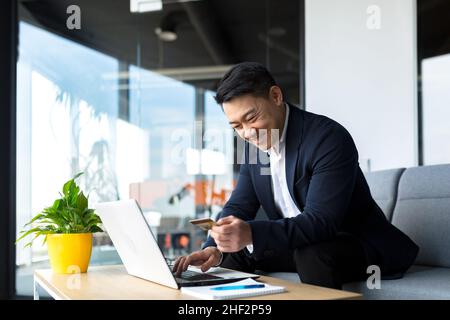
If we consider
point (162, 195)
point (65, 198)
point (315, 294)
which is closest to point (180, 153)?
point (162, 195)

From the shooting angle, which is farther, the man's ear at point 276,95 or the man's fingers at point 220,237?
the man's ear at point 276,95

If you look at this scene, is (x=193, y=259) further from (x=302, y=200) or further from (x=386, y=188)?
(x=386, y=188)

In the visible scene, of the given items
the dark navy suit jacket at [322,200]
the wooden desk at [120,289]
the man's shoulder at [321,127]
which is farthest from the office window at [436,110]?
the wooden desk at [120,289]

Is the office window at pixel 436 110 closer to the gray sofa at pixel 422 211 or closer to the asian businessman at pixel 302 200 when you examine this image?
the gray sofa at pixel 422 211

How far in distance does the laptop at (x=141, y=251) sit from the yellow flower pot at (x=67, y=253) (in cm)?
21

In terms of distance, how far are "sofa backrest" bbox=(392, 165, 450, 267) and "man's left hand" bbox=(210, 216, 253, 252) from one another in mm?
1093

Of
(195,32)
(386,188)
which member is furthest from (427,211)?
(195,32)

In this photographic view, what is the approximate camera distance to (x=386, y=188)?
261cm

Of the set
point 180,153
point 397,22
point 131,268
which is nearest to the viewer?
point 131,268

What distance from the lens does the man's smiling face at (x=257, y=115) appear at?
1.82 metres

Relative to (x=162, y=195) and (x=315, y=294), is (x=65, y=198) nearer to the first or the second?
(x=315, y=294)

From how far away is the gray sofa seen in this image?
211 centimetres
